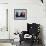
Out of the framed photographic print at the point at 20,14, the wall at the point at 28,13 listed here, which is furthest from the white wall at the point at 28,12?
the framed photographic print at the point at 20,14

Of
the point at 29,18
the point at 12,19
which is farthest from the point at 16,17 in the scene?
the point at 29,18

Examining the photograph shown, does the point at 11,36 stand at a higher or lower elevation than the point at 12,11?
lower

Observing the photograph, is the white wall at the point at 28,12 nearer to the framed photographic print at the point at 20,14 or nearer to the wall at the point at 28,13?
the wall at the point at 28,13

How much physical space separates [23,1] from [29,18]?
853mm

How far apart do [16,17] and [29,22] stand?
0.66m

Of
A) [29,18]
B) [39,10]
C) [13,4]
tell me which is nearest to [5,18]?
[13,4]

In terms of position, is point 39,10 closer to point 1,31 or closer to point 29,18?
point 29,18

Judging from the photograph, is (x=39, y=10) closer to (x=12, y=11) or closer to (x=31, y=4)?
(x=31, y=4)

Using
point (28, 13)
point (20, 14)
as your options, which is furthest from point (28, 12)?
point (20, 14)

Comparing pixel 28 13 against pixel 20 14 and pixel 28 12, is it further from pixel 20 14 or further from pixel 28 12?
pixel 20 14

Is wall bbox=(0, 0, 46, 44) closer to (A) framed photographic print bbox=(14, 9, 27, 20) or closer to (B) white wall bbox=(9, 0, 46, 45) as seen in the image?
(B) white wall bbox=(9, 0, 46, 45)

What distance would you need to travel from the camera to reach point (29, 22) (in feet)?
19.5

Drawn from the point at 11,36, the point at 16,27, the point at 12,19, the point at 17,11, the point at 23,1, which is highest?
the point at 23,1

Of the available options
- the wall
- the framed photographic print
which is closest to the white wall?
the wall
